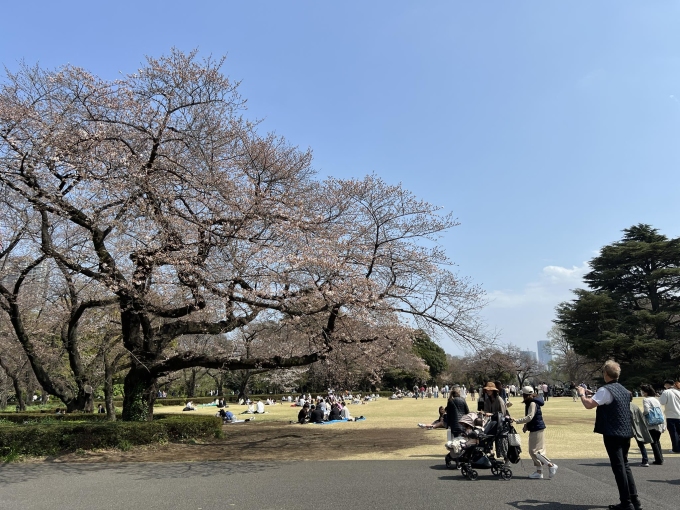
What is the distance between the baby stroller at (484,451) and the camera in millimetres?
7113

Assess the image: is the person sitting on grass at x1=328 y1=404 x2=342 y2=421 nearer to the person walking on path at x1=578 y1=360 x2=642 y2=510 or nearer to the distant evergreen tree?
the person walking on path at x1=578 y1=360 x2=642 y2=510

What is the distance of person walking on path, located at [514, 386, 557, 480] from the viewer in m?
7.11

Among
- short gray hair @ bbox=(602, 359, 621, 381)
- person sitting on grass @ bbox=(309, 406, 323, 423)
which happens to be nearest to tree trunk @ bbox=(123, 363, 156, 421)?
person sitting on grass @ bbox=(309, 406, 323, 423)

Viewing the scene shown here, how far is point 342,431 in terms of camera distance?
54.0ft

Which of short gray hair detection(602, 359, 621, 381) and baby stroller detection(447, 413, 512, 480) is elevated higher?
short gray hair detection(602, 359, 621, 381)

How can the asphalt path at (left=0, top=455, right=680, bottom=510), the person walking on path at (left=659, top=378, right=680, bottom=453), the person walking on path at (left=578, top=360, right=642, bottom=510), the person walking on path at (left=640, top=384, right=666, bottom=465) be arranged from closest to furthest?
the person walking on path at (left=578, top=360, right=642, bottom=510) < the asphalt path at (left=0, top=455, right=680, bottom=510) < the person walking on path at (left=640, top=384, right=666, bottom=465) < the person walking on path at (left=659, top=378, right=680, bottom=453)

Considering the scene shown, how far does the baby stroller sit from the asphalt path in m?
0.20

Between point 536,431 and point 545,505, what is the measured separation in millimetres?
1989

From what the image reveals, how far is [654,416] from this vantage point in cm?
847

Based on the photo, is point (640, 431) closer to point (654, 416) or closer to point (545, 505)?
point (654, 416)

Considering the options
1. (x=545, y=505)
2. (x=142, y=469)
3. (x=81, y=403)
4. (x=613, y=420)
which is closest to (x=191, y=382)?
(x=81, y=403)

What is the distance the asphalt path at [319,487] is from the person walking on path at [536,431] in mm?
227

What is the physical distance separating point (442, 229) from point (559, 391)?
136 ft

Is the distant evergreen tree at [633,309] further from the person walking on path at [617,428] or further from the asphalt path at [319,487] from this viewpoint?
the person walking on path at [617,428]
